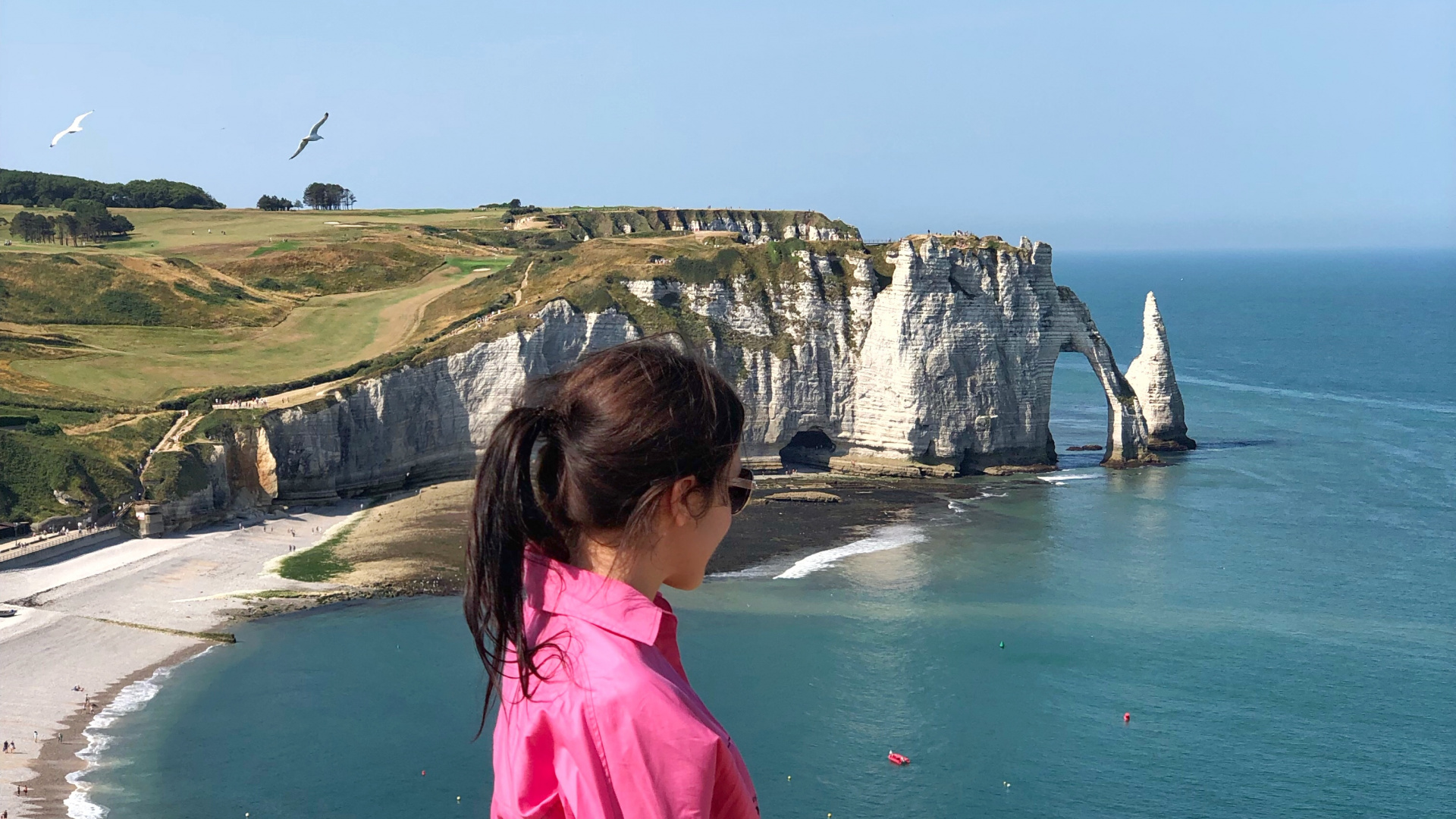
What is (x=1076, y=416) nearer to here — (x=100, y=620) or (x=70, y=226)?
(x=100, y=620)

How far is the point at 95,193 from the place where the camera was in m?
94.1

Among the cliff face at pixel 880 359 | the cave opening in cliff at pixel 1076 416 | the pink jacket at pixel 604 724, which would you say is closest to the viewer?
the pink jacket at pixel 604 724

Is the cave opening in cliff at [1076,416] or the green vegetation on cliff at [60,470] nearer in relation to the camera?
the green vegetation on cliff at [60,470]

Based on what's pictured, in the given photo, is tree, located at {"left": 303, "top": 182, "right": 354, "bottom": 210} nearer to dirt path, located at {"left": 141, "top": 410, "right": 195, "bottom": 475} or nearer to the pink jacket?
dirt path, located at {"left": 141, "top": 410, "right": 195, "bottom": 475}

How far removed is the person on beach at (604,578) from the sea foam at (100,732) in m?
28.6

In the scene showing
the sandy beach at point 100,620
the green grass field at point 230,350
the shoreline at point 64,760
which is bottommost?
the shoreline at point 64,760

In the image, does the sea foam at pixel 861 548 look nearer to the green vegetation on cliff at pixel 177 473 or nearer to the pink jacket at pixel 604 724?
the green vegetation on cliff at pixel 177 473

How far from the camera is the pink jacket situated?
266 cm

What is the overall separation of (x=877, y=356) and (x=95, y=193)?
61516 millimetres

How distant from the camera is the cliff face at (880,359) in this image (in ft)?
202

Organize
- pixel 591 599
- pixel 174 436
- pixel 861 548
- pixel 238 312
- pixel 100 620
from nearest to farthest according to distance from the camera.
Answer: pixel 591 599
pixel 100 620
pixel 861 548
pixel 174 436
pixel 238 312

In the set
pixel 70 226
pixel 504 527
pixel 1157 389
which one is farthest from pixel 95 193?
pixel 504 527

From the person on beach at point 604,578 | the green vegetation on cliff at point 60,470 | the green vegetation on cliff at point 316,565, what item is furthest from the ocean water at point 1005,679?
the person on beach at point 604,578

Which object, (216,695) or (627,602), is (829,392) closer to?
(216,695)
